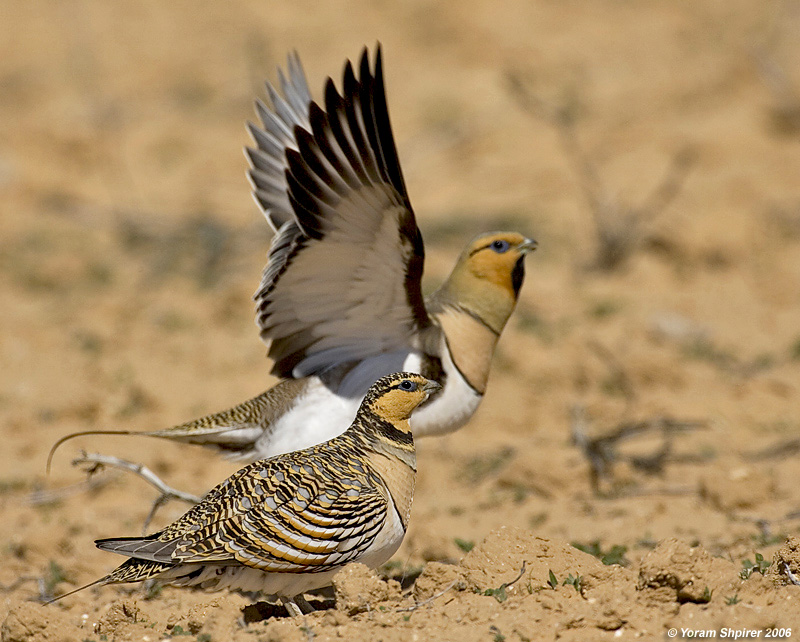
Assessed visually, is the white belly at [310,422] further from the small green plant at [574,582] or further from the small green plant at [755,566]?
the small green plant at [755,566]

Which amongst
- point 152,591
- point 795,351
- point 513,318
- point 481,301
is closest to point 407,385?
point 481,301

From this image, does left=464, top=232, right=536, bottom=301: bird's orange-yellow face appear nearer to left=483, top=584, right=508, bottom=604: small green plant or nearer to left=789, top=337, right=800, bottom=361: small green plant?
left=483, top=584, right=508, bottom=604: small green plant

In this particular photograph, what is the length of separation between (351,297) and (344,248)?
0.36m

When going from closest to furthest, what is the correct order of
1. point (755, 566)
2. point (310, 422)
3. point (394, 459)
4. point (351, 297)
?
point (755, 566) → point (394, 459) → point (351, 297) → point (310, 422)

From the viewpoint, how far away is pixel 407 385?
4.70 meters

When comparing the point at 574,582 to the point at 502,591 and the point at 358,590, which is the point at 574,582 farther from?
the point at 358,590

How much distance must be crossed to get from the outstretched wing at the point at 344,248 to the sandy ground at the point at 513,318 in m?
1.15

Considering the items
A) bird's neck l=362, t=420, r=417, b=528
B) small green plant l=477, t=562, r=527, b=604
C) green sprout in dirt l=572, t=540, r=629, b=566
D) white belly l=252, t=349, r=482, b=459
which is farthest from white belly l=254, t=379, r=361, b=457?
small green plant l=477, t=562, r=527, b=604

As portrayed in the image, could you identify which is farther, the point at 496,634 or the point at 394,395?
the point at 394,395

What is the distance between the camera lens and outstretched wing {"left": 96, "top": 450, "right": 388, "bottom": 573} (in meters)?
4.16

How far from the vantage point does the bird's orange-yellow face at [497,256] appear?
19.5 feet

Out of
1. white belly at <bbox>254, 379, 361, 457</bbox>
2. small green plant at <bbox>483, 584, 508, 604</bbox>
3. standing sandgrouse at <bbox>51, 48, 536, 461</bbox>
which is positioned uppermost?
standing sandgrouse at <bbox>51, 48, 536, 461</bbox>

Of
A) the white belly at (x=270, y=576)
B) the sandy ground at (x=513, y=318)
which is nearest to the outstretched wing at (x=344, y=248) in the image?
the sandy ground at (x=513, y=318)

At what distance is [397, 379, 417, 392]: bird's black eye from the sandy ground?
0.71 metres
